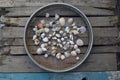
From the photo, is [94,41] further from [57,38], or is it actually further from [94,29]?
[57,38]

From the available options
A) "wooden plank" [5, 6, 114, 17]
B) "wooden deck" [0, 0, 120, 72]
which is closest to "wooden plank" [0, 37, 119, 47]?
"wooden deck" [0, 0, 120, 72]

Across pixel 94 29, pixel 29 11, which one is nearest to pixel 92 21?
pixel 94 29

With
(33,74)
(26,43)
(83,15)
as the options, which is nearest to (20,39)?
(26,43)

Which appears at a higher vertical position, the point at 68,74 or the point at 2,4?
the point at 2,4

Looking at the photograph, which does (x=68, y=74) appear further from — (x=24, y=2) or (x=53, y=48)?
(x=24, y=2)

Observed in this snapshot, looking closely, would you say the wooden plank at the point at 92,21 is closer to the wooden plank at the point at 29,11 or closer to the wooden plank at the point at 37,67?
the wooden plank at the point at 29,11
